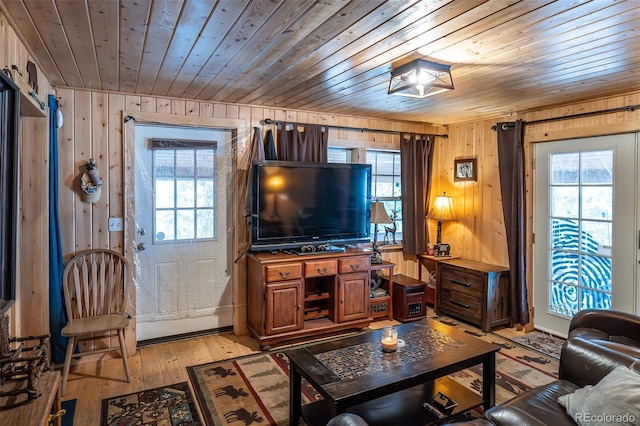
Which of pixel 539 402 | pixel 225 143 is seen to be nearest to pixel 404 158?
pixel 225 143

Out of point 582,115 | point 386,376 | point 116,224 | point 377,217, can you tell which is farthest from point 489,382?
point 116,224

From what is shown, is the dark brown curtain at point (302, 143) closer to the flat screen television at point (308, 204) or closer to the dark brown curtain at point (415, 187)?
the flat screen television at point (308, 204)

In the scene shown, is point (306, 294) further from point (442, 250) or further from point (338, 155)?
point (442, 250)

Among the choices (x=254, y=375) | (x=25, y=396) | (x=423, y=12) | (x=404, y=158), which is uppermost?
(x=423, y=12)

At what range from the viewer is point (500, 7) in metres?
1.84

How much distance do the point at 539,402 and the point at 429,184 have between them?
3366 mm

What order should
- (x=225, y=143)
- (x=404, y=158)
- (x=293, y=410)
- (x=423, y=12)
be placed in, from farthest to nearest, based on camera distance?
(x=404, y=158) → (x=225, y=143) → (x=293, y=410) → (x=423, y=12)

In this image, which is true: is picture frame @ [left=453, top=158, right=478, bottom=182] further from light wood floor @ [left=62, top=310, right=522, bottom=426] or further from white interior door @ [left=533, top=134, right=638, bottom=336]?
light wood floor @ [left=62, top=310, right=522, bottom=426]

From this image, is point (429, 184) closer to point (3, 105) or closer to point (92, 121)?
point (92, 121)

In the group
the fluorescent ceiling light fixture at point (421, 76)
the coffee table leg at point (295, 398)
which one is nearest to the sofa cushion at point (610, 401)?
the coffee table leg at point (295, 398)

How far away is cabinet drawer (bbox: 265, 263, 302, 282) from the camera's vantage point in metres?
3.59

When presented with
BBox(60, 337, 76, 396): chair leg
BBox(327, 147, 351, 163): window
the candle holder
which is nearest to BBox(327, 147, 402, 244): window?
BBox(327, 147, 351, 163): window

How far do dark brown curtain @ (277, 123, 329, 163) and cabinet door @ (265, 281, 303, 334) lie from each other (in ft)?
4.31

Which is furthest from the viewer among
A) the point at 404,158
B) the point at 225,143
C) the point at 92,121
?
the point at 404,158
